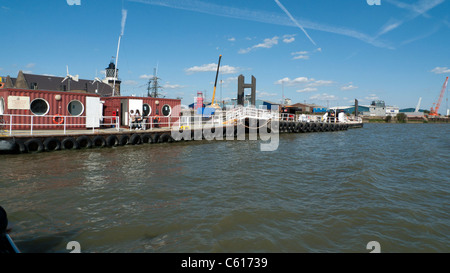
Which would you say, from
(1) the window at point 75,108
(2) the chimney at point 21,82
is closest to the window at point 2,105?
(1) the window at point 75,108

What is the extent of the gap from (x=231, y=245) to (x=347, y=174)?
29.2 feet

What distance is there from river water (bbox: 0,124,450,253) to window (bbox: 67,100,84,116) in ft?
19.3

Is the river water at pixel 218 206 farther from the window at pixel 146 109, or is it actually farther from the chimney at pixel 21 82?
the chimney at pixel 21 82

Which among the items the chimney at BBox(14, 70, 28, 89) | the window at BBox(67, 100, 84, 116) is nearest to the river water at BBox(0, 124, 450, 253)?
the window at BBox(67, 100, 84, 116)

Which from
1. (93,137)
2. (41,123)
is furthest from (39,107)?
(93,137)

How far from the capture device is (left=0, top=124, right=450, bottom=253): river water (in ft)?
19.2

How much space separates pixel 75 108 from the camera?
63.2 ft

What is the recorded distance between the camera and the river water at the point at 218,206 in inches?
230

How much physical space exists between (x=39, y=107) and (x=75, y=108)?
2181 mm

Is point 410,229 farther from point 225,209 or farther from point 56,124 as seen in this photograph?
point 56,124

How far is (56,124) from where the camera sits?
18.4 m

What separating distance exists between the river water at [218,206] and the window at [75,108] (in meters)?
5.89

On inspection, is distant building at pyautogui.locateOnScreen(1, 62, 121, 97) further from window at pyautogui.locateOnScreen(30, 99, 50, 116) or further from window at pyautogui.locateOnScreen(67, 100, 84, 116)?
window at pyautogui.locateOnScreen(30, 99, 50, 116)
